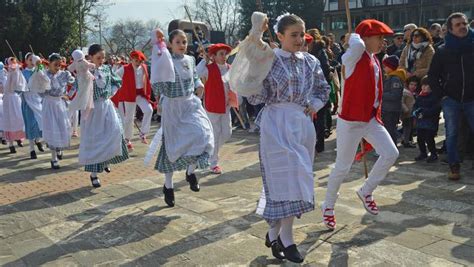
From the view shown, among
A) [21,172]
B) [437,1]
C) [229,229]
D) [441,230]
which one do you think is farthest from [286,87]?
[437,1]

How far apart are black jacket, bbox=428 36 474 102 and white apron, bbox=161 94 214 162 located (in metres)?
2.91

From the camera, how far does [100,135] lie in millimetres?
7426

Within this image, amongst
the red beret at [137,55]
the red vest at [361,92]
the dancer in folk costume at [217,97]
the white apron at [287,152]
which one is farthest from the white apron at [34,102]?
the white apron at [287,152]

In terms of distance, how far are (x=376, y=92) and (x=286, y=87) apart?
119 centimetres

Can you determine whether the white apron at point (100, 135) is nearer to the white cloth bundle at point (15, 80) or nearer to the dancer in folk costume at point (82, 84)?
the dancer in folk costume at point (82, 84)

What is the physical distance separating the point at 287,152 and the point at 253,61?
2.40 feet

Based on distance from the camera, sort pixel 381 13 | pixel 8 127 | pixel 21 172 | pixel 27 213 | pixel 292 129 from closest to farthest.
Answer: pixel 292 129
pixel 27 213
pixel 21 172
pixel 8 127
pixel 381 13

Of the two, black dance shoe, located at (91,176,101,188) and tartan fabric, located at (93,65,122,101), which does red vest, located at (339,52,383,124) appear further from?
tartan fabric, located at (93,65,122,101)

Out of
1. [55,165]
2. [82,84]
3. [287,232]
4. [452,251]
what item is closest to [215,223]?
Answer: [287,232]

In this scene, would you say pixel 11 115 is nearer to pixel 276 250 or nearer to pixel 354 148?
pixel 354 148

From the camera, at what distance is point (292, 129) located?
4078mm

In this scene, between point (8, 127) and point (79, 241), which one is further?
point (8, 127)

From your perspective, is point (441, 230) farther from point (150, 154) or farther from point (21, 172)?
point (21, 172)

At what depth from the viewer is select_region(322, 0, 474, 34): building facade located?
169 feet
